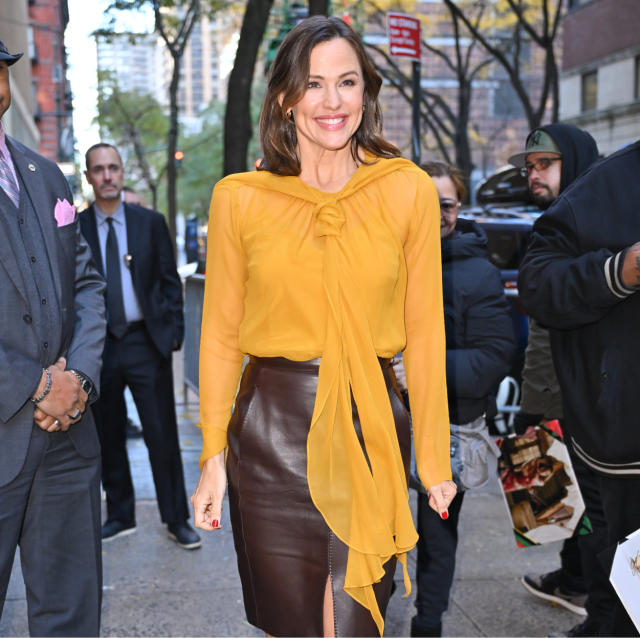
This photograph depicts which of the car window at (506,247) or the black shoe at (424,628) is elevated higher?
the car window at (506,247)

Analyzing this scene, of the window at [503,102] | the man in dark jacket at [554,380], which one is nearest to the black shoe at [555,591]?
the man in dark jacket at [554,380]

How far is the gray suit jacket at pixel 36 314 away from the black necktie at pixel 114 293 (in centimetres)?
209

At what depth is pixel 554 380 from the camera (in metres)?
4.46

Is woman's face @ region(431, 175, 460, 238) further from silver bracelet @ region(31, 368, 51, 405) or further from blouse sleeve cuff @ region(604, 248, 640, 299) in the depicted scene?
silver bracelet @ region(31, 368, 51, 405)

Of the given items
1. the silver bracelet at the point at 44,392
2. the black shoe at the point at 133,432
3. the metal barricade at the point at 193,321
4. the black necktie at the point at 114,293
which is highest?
the silver bracelet at the point at 44,392

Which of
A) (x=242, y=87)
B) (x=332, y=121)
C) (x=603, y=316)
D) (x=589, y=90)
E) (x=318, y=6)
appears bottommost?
(x=603, y=316)

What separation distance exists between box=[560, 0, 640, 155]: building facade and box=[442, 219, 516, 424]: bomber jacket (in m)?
25.3

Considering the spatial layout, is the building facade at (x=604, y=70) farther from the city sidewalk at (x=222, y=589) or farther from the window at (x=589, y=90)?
the city sidewalk at (x=222, y=589)

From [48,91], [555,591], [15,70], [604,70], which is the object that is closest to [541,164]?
[555,591]

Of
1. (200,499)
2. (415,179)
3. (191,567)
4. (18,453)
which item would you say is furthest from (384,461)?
(191,567)

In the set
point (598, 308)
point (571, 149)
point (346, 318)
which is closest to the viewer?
point (346, 318)

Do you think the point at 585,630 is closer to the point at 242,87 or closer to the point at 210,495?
the point at 210,495

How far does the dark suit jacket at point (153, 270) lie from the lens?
5.39 m

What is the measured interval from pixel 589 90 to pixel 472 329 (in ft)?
97.1
